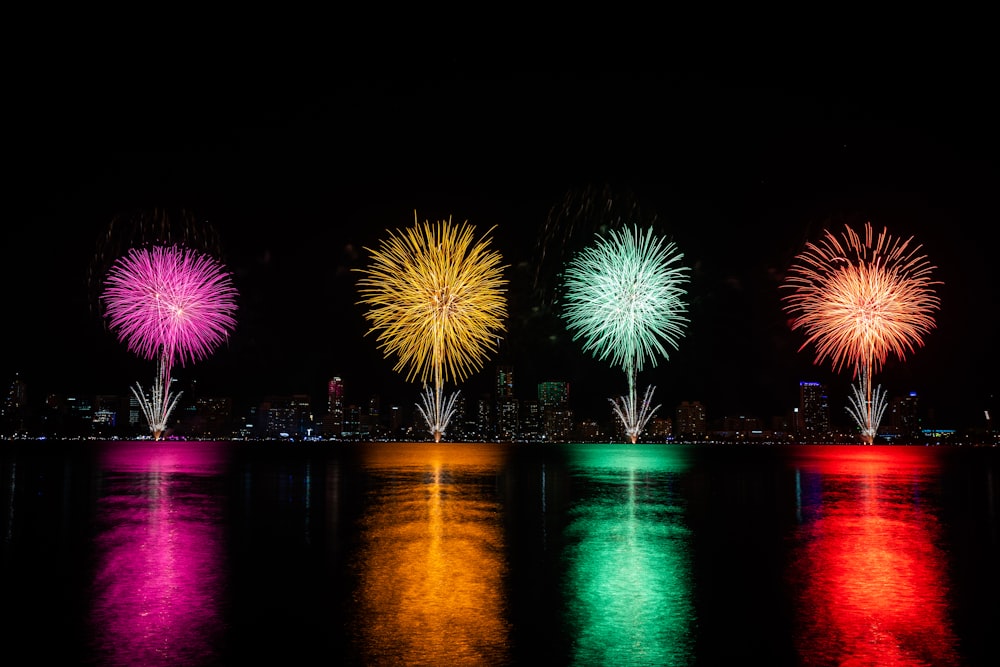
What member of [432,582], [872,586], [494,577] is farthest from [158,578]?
[872,586]

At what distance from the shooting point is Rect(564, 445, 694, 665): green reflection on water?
328 inches

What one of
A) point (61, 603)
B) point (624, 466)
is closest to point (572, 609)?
point (61, 603)

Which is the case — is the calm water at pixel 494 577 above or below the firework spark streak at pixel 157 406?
below

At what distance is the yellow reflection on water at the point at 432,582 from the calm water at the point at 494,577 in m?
0.04

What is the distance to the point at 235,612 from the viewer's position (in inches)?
379

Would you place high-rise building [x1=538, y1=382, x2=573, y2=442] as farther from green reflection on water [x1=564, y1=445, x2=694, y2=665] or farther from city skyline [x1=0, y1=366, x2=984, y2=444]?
green reflection on water [x1=564, y1=445, x2=694, y2=665]

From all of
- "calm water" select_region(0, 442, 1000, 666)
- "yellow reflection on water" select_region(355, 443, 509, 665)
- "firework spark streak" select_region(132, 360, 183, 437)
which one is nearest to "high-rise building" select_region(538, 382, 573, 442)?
"firework spark streak" select_region(132, 360, 183, 437)

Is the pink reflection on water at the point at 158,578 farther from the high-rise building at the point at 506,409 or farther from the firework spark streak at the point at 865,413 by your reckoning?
the high-rise building at the point at 506,409

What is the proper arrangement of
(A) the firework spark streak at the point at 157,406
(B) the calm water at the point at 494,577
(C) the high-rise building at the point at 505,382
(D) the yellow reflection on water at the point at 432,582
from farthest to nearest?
1. (C) the high-rise building at the point at 505,382
2. (A) the firework spark streak at the point at 157,406
3. (B) the calm water at the point at 494,577
4. (D) the yellow reflection on water at the point at 432,582

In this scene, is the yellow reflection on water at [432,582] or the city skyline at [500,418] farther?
the city skyline at [500,418]

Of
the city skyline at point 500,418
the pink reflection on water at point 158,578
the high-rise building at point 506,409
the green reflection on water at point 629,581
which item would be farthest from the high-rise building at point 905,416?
the pink reflection on water at point 158,578

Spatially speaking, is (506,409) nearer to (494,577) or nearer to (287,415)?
(287,415)

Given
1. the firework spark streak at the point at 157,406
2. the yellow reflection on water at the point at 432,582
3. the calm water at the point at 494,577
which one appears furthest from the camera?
the firework spark streak at the point at 157,406

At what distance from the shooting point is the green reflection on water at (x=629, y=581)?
8344 millimetres
